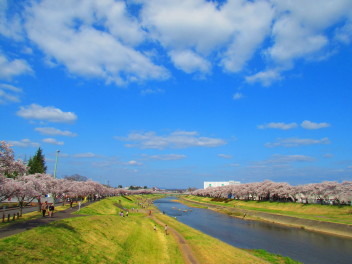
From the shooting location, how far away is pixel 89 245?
85.6 feet

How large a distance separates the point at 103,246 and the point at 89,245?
2.41 metres

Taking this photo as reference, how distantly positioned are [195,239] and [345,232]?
118 ft

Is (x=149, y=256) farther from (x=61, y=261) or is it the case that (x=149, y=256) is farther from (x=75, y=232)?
(x=61, y=261)

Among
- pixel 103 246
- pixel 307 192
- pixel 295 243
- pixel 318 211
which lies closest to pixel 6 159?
pixel 103 246

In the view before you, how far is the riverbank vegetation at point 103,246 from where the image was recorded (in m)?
19.1

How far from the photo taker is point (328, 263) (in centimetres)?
3500

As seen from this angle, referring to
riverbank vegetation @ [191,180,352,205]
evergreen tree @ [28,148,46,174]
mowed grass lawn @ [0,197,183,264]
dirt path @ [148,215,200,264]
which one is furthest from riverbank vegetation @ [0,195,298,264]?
evergreen tree @ [28,148,46,174]

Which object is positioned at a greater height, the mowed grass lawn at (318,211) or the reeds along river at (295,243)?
the mowed grass lawn at (318,211)

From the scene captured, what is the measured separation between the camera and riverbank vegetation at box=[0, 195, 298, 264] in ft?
62.8

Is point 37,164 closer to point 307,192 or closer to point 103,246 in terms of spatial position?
point 103,246

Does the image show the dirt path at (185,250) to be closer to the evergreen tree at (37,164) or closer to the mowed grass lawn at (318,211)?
the mowed grass lawn at (318,211)

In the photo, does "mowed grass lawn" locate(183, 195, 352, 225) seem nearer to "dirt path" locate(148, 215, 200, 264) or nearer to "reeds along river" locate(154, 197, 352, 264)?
"reeds along river" locate(154, 197, 352, 264)

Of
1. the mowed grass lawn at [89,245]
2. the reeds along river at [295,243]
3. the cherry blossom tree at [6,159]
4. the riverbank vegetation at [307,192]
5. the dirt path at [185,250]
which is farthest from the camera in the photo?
the riverbank vegetation at [307,192]

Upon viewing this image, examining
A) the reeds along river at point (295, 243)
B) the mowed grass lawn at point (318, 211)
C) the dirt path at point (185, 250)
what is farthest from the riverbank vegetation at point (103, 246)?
the mowed grass lawn at point (318, 211)
